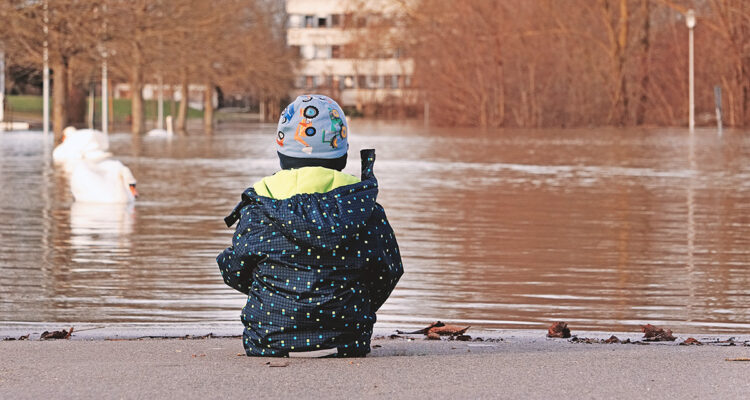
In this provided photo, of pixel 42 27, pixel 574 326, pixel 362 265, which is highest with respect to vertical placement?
pixel 42 27

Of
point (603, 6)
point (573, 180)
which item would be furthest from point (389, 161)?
point (603, 6)

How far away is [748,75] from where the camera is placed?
59188mm

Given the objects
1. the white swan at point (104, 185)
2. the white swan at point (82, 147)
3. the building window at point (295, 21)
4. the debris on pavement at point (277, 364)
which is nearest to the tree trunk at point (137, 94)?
the white swan at point (82, 147)

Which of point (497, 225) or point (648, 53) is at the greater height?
point (648, 53)

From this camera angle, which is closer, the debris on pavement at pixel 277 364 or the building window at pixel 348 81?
the debris on pavement at pixel 277 364

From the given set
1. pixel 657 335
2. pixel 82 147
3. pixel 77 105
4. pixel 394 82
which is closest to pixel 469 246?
pixel 657 335

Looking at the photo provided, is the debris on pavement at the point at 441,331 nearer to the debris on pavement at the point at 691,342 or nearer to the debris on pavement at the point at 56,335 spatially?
the debris on pavement at the point at 691,342

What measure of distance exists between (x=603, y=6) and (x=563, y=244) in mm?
49405

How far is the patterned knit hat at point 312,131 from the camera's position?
5824mm

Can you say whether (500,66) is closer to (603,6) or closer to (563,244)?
(603,6)

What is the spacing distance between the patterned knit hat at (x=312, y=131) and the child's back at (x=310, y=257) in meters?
0.01

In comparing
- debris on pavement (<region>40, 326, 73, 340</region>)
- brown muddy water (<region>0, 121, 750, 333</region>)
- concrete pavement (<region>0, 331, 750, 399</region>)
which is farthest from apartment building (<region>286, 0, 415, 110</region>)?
concrete pavement (<region>0, 331, 750, 399</region>)

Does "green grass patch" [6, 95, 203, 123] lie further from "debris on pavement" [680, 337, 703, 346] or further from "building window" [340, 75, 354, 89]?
"debris on pavement" [680, 337, 703, 346]

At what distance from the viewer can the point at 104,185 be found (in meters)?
17.6
